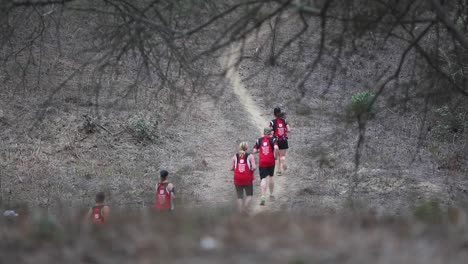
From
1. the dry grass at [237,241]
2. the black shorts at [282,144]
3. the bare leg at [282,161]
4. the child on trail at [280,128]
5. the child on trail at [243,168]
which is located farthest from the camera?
the bare leg at [282,161]

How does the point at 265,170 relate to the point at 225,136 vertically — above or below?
below

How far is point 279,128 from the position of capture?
16.5 m

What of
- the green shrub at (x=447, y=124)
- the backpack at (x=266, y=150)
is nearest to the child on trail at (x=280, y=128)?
the backpack at (x=266, y=150)

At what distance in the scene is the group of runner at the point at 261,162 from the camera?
42.8ft

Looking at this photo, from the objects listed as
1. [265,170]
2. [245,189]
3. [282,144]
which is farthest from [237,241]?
[282,144]

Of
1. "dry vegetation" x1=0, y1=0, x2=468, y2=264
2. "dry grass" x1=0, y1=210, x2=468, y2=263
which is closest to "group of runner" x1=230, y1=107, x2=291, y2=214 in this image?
"dry vegetation" x1=0, y1=0, x2=468, y2=264

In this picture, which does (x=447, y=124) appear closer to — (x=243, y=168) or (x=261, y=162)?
(x=261, y=162)

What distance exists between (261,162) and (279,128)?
2318mm

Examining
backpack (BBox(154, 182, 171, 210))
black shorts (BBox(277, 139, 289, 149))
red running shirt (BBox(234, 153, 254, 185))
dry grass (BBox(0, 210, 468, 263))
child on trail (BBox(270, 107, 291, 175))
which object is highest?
child on trail (BBox(270, 107, 291, 175))

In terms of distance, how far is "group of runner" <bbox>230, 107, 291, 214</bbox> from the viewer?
13.1m

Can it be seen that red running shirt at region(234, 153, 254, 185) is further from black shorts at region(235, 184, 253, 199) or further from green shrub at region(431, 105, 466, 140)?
green shrub at region(431, 105, 466, 140)

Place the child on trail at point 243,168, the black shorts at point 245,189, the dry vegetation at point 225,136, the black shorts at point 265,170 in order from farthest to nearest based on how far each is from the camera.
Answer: the black shorts at point 265,170
the black shorts at point 245,189
the child on trail at point 243,168
the dry vegetation at point 225,136

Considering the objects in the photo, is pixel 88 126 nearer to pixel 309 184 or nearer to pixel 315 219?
pixel 309 184

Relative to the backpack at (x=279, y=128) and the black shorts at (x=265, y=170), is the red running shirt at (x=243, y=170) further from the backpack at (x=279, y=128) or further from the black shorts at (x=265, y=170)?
the backpack at (x=279, y=128)
